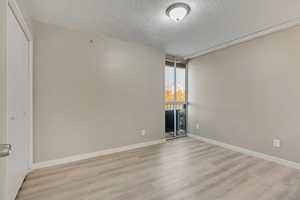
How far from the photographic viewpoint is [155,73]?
3555mm

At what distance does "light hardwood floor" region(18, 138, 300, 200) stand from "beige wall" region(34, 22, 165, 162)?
433mm

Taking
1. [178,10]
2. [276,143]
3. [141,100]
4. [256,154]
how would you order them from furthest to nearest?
[141,100]
[256,154]
[276,143]
[178,10]

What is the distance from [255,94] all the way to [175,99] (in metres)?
1.90

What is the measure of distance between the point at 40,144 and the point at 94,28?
7.16ft

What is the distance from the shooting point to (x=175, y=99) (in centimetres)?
412

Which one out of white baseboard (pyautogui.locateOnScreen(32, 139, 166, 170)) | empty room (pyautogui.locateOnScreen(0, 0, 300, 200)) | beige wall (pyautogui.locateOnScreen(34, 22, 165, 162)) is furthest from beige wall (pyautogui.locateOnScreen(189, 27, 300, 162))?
white baseboard (pyautogui.locateOnScreen(32, 139, 166, 170))

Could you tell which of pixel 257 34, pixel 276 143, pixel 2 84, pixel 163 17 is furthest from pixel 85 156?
pixel 257 34

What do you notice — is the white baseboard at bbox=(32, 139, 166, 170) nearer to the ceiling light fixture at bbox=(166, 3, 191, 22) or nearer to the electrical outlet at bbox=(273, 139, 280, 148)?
the electrical outlet at bbox=(273, 139, 280, 148)

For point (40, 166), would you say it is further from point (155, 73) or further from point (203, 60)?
point (203, 60)

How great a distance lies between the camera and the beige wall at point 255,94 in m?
2.39

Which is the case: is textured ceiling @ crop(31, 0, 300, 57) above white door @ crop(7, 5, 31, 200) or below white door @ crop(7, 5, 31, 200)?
above

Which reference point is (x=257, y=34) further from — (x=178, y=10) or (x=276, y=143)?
(x=276, y=143)

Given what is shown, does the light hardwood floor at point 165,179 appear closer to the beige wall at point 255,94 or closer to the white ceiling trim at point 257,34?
the beige wall at point 255,94

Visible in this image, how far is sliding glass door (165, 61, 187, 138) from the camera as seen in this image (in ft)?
13.2
